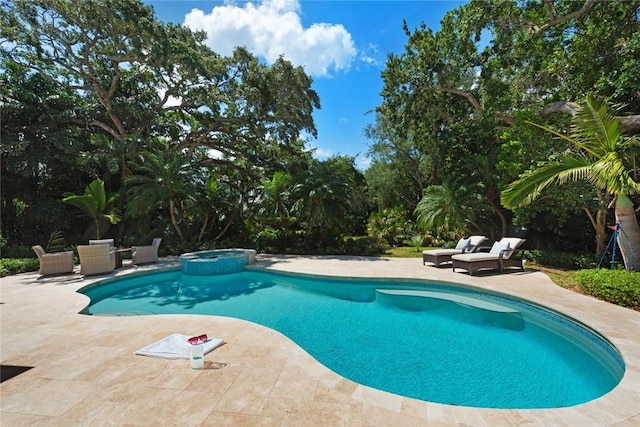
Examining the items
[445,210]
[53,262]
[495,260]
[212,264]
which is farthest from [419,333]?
[53,262]

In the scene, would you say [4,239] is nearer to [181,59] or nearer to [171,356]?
[181,59]

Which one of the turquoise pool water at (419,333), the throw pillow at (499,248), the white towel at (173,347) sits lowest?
the turquoise pool water at (419,333)

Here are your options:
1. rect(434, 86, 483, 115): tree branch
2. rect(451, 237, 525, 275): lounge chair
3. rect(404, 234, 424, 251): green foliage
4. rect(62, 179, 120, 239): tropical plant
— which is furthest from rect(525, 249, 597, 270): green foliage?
rect(62, 179, 120, 239): tropical plant

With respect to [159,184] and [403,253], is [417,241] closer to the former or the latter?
[403,253]

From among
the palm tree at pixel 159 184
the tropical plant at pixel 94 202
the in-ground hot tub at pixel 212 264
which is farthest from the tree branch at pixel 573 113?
the tropical plant at pixel 94 202

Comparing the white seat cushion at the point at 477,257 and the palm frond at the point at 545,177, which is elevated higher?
the palm frond at the point at 545,177

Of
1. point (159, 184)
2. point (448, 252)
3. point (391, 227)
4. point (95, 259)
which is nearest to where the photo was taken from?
point (95, 259)

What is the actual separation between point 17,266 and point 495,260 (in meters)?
16.1

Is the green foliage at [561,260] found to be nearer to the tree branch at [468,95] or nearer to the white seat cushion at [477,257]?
the white seat cushion at [477,257]

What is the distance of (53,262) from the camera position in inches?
377

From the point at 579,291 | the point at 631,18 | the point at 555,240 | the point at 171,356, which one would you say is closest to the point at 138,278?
the point at 171,356

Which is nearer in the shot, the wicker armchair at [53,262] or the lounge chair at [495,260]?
the lounge chair at [495,260]

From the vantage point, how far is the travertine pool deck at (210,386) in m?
2.71

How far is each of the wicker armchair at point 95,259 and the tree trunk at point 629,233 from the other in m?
14.6
